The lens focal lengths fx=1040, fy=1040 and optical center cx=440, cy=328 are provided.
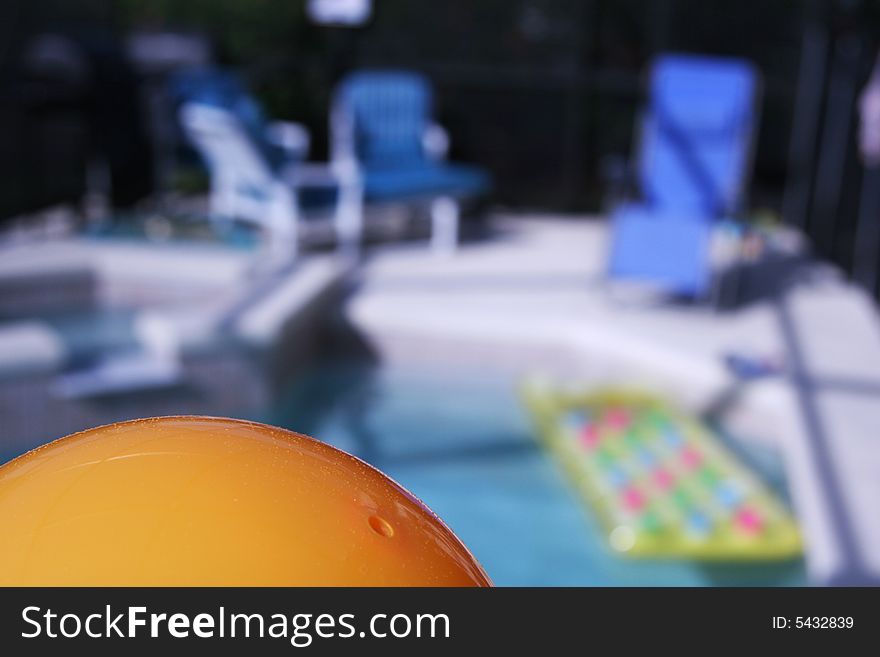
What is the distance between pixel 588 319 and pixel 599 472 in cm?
159

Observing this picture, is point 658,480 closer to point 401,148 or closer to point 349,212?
point 349,212

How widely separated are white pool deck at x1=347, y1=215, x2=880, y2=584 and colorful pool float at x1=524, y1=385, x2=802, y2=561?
156mm

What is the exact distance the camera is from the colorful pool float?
10.3 ft

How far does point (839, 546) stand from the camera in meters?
2.67

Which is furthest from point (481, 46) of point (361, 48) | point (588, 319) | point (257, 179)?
point (588, 319)

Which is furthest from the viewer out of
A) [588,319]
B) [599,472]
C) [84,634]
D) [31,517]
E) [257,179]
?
[257,179]

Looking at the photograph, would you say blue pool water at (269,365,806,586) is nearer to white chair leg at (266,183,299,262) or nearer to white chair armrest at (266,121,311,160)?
white chair leg at (266,183,299,262)

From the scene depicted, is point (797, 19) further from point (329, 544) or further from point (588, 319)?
point (329, 544)

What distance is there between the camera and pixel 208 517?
0.79 meters

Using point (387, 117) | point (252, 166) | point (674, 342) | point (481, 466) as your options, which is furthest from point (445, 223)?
point (481, 466)

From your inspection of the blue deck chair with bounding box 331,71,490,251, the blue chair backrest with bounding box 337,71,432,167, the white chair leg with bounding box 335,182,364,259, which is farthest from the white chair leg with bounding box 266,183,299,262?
the blue chair backrest with bounding box 337,71,432,167

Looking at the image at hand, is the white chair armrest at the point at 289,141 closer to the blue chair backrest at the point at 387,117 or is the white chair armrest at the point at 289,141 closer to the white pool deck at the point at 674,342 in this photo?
the blue chair backrest at the point at 387,117

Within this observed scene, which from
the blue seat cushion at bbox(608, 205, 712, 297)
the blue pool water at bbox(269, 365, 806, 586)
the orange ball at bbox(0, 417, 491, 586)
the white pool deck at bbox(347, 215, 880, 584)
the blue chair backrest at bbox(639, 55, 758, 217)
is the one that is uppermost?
the orange ball at bbox(0, 417, 491, 586)

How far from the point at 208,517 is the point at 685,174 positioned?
5276 mm
